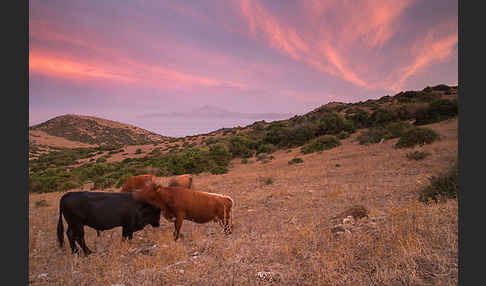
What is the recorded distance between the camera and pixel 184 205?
501 cm

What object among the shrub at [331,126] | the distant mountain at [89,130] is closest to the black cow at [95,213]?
the shrub at [331,126]

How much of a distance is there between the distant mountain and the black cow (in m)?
72.3

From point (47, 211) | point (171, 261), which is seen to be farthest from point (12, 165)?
point (47, 211)

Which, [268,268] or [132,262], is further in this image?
[132,262]

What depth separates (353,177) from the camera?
9383mm

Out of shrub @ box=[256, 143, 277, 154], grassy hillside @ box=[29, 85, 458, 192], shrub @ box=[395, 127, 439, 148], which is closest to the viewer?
shrub @ box=[395, 127, 439, 148]

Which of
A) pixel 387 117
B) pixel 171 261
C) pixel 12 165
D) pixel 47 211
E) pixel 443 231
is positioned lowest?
pixel 47 211

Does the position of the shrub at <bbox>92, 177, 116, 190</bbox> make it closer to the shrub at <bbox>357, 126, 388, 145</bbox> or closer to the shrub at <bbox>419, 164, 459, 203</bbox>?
the shrub at <bbox>419, 164, 459, 203</bbox>

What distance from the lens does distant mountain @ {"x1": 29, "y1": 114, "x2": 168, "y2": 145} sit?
75150mm

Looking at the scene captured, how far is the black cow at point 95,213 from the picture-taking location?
441 cm

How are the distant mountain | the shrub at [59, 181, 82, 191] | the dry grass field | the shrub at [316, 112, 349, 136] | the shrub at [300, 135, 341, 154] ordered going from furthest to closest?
the distant mountain
the shrub at [316, 112, 349, 136]
the shrub at [300, 135, 341, 154]
the shrub at [59, 181, 82, 191]
the dry grass field

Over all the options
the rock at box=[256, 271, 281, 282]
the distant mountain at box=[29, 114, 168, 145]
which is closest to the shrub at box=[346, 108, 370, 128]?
the rock at box=[256, 271, 281, 282]

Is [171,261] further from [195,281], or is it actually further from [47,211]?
[47,211]

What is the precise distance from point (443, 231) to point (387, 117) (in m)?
28.1
